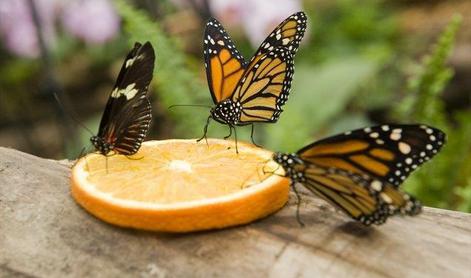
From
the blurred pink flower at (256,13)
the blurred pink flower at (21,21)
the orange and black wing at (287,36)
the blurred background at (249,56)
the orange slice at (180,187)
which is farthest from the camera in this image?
the blurred pink flower at (21,21)

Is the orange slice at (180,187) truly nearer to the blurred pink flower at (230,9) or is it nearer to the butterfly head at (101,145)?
the butterfly head at (101,145)

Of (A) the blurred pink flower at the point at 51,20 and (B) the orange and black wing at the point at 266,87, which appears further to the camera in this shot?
(A) the blurred pink flower at the point at 51,20

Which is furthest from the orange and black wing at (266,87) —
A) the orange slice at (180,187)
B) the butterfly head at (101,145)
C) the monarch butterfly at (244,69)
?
the butterfly head at (101,145)

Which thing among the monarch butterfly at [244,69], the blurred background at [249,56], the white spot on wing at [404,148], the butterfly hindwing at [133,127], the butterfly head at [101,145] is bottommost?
the blurred background at [249,56]

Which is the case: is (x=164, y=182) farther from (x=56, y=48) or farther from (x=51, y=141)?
(x=51, y=141)

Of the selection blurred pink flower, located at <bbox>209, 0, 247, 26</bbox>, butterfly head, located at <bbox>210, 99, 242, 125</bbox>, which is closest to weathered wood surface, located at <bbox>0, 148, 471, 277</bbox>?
butterfly head, located at <bbox>210, 99, 242, 125</bbox>

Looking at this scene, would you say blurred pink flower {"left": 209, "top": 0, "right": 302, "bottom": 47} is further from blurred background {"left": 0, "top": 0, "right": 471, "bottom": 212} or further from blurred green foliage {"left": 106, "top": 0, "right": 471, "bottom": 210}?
blurred green foliage {"left": 106, "top": 0, "right": 471, "bottom": 210}
